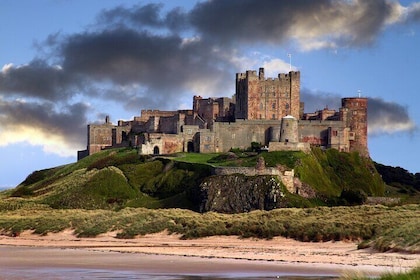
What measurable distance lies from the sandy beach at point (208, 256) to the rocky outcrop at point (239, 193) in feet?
67.3

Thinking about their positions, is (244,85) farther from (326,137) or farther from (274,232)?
(274,232)

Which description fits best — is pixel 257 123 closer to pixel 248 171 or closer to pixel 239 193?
pixel 248 171

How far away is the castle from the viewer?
98.2 m

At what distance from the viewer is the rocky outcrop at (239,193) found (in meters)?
73.8

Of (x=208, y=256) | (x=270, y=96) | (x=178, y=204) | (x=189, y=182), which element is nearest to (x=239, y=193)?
(x=178, y=204)

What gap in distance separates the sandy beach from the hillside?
24.4 meters

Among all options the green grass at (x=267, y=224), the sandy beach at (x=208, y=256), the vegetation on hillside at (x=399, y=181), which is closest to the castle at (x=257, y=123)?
the vegetation on hillside at (x=399, y=181)

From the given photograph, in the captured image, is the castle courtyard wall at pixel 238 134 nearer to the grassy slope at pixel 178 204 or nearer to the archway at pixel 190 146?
the archway at pixel 190 146

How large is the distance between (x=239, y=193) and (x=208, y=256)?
3666 cm

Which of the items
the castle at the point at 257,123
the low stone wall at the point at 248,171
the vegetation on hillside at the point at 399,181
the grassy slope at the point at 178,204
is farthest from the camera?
the castle at the point at 257,123

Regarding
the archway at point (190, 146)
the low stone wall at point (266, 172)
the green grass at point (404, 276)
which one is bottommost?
the green grass at point (404, 276)

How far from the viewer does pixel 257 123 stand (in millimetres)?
98875

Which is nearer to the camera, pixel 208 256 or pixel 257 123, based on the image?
pixel 208 256

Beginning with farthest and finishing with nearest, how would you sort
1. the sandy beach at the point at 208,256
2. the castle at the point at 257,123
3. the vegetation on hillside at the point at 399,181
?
the castle at the point at 257,123 → the vegetation on hillside at the point at 399,181 → the sandy beach at the point at 208,256
